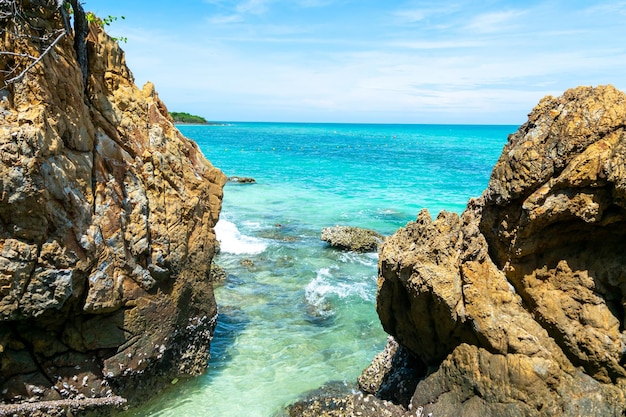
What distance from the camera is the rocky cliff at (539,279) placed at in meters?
5.41

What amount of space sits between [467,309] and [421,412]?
5.60 feet

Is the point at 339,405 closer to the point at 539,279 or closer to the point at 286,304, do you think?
the point at 539,279

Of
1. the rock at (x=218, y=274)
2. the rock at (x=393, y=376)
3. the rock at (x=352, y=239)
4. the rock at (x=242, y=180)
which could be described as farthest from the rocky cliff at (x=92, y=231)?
the rock at (x=242, y=180)

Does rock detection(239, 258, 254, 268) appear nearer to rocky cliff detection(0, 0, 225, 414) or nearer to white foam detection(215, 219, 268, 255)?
white foam detection(215, 219, 268, 255)

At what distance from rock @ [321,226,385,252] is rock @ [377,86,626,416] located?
1173 cm

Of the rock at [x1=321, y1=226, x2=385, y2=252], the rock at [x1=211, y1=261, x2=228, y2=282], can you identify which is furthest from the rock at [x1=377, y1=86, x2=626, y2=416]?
the rock at [x1=321, y1=226, x2=385, y2=252]

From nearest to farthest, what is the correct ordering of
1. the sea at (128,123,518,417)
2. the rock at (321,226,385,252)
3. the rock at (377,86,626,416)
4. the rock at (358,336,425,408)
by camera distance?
the rock at (377,86,626,416), the rock at (358,336,425,408), the sea at (128,123,518,417), the rock at (321,226,385,252)

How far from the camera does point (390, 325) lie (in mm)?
7750

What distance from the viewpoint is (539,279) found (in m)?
6.13

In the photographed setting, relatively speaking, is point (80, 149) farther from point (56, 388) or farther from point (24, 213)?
point (56, 388)

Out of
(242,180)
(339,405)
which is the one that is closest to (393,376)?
(339,405)

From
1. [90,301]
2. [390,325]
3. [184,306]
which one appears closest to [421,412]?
[390,325]

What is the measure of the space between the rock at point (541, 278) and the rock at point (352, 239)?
1173 cm

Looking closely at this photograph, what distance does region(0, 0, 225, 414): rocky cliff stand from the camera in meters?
6.64
